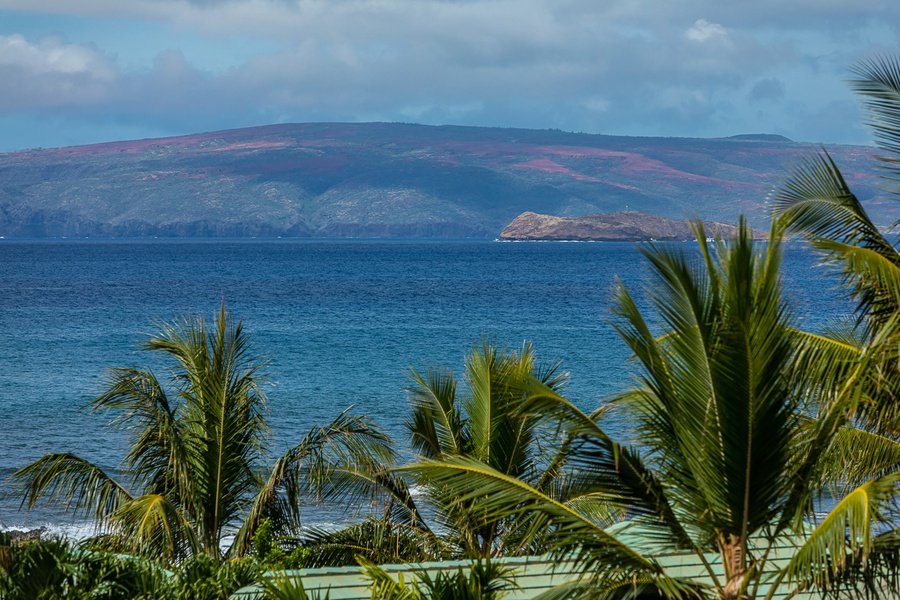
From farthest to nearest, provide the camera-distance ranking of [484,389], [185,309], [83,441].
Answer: [185,309] → [83,441] → [484,389]

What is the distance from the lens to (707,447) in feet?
22.8

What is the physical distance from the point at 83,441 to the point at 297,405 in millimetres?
8525

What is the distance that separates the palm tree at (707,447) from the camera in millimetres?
6770

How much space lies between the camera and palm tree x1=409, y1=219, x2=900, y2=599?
677 centimetres

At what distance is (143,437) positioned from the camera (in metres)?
11.7

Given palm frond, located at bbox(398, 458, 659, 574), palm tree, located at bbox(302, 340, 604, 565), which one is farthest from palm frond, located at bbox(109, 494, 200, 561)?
palm frond, located at bbox(398, 458, 659, 574)

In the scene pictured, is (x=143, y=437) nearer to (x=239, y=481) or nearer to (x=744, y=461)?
(x=239, y=481)

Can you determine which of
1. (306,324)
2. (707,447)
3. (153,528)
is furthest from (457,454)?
(306,324)

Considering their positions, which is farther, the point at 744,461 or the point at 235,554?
the point at 235,554

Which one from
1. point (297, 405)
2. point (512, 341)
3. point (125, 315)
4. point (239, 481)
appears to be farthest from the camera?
point (125, 315)

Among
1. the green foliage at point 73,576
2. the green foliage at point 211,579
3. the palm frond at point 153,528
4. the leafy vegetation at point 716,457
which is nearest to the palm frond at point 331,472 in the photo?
the palm frond at point 153,528

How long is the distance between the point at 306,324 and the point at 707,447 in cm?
5273

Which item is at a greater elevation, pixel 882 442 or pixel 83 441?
pixel 882 442

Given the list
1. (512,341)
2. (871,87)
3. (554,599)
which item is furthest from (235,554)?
(512,341)
